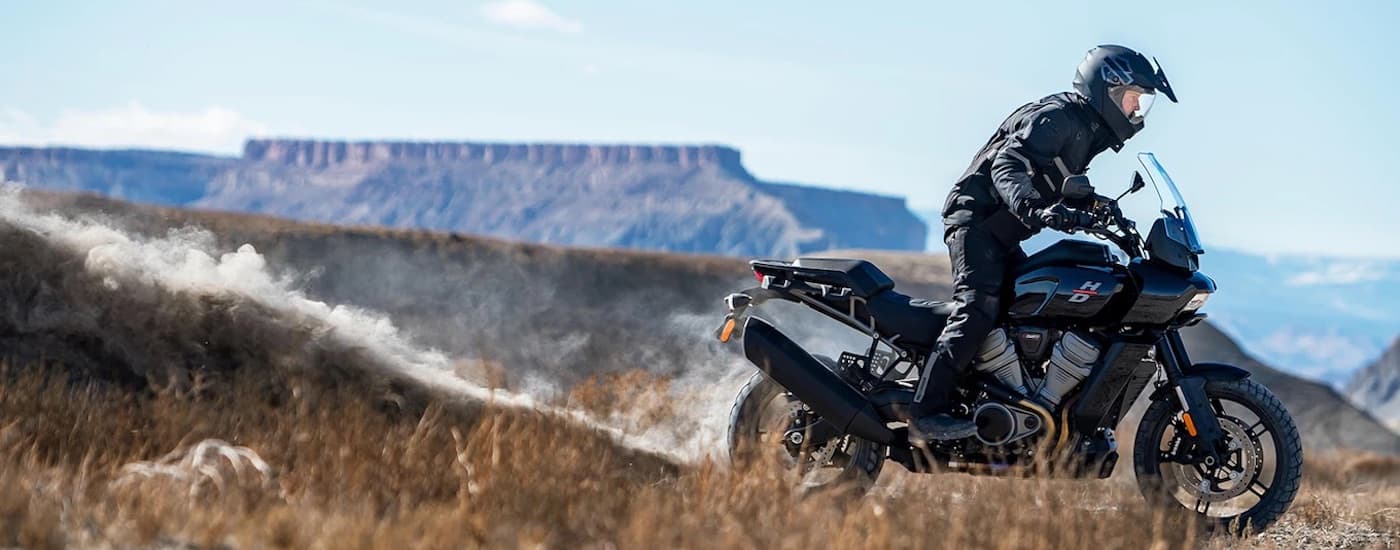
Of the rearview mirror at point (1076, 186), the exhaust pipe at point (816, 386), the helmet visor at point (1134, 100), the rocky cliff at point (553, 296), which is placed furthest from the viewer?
the rocky cliff at point (553, 296)

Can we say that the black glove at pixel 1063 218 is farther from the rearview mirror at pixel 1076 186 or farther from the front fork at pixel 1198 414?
the front fork at pixel 1198 414

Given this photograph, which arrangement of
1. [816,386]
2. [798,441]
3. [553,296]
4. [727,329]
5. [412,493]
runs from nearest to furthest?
1. [412,493]
2. [816,386]
3. [727,329]
4. [798,441]
5. [553,296]

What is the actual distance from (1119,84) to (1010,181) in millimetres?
753

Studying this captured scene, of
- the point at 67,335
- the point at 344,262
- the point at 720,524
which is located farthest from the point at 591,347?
the point at 720,524

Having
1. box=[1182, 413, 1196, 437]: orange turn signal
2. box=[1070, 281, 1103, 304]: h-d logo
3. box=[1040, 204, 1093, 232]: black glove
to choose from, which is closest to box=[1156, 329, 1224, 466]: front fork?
box=[1182, 413, 1196, 437]: orange turn signal

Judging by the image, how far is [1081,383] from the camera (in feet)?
22.7

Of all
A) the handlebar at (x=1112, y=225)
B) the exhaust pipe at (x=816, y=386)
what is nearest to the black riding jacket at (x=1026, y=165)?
the handlebar at (x=1112, y=225)

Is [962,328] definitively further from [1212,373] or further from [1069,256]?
[1212,373]

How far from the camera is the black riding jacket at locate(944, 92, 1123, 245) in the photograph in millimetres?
6734

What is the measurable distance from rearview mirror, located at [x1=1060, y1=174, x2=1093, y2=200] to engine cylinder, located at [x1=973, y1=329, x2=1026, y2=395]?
2.62ft

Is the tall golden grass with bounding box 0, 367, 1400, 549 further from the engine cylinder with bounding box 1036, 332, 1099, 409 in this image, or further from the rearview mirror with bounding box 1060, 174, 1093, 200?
the rearview mirror with bounding box 1060, 174, 1093, 200

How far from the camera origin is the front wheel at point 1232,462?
21.9 feet

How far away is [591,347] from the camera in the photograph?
45531 millimetres

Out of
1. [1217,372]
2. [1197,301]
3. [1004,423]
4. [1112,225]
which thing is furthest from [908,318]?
[1217,372]
